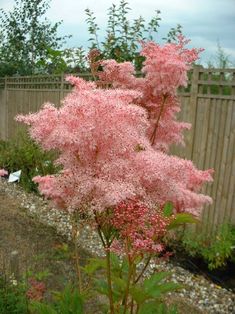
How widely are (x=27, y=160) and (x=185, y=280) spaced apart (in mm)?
4763

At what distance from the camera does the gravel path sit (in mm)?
4223

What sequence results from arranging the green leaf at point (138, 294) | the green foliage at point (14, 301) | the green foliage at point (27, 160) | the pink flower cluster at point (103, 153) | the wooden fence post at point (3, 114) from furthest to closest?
the wooden fence post at point (3, 114), the green foliage at point (27, 160), the green foliage at point (14, 301), the green leaf at point (138, 294), the pink flower cluster at point (103, 153)

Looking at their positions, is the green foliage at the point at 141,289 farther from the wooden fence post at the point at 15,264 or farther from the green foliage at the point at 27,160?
the green foliage at the point at 27,160

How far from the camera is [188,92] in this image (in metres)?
5.99

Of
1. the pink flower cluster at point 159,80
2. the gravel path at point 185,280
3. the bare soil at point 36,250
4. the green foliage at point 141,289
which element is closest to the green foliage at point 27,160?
the gravel path at point 185,280

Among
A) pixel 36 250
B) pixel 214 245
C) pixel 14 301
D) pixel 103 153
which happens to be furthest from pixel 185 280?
pixel 103 153

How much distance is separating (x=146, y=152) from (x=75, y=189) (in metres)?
0.31

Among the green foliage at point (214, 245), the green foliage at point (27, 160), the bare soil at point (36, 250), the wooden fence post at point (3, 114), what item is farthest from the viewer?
the wooden fence post at point (3, 114)

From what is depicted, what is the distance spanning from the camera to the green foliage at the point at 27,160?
8141 millimetres

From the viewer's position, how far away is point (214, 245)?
5145 mm

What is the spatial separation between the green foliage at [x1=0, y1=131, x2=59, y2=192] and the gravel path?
1.20m

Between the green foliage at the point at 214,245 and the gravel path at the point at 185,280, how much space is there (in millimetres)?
277

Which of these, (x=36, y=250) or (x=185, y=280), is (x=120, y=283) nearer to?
(x=185, y=280)

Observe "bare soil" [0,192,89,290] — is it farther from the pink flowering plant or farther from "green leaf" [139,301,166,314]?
the pink flowering plant
